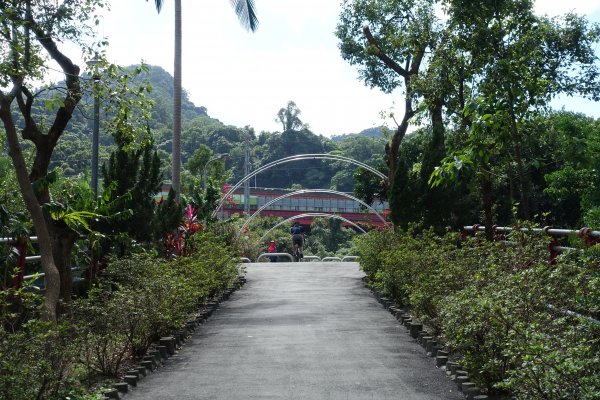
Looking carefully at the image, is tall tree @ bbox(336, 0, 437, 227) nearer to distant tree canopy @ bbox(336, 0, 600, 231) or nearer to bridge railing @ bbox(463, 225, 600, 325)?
distant tree canopy @ bbox(336, 0, 600, 231)

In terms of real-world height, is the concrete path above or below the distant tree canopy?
below

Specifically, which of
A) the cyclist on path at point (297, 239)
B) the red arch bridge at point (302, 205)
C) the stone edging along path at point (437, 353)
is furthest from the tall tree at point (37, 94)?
the red arch bridge at point (302, 205)

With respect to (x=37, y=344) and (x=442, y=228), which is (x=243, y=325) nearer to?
(x=37, y=344)

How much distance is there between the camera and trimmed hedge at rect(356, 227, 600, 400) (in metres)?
6.01

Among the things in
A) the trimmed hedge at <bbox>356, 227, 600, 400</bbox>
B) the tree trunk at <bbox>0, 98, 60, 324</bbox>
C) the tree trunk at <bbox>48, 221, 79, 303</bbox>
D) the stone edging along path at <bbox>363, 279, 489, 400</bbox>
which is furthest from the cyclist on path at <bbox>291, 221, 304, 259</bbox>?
the tree trunk at <bbox>0, 98, 60, 324</bbox>

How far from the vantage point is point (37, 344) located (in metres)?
6.98

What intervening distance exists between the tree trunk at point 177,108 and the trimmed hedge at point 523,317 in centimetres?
966

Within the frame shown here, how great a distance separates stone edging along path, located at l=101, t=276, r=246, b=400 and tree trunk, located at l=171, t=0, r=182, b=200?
18.4ft

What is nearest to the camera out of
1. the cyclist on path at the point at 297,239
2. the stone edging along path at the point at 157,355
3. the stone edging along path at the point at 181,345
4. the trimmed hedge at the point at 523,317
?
the trimmed hedge at the point at 523,317

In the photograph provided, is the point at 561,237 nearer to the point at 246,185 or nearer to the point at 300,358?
the point at 300,358

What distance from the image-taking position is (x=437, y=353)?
10383 millimetres

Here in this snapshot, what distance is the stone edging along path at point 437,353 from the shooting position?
26.8 ft

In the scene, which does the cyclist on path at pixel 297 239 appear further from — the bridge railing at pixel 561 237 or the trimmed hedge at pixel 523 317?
the trimmed hedge at pixel 523 317

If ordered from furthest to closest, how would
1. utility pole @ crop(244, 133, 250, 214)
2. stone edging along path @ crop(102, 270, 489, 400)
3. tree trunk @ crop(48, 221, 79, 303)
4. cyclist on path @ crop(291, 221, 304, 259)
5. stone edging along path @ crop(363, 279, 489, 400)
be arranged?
utility pole @ crop(244, 133, 250, 214), cyclist on path @ crop(291, 221, 304, 259), tree trunk @ crop(48, 221, 79, 303), stone edging along path @ crop(102, 270, 489, 400), stone edging along path @ crop(363, 279, 489, 400)
